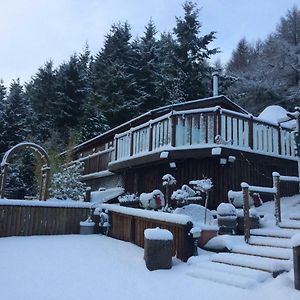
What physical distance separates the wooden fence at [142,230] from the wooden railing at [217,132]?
2.62 m

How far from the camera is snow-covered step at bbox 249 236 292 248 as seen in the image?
7241 millimetres

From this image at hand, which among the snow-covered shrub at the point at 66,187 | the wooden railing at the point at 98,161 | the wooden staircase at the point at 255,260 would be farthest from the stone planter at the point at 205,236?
the snow-covered shrub at the point at 66,187

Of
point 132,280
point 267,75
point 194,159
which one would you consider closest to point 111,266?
point 132,280

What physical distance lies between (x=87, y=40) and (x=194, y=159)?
1349 inches

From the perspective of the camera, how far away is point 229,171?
11289mm

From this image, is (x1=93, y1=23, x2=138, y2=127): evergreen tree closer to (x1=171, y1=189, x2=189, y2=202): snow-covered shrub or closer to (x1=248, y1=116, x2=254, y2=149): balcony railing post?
(x1=248, y1=116, x2=254, y2=149): balcony railing post

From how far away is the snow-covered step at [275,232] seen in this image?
7725 millimetres

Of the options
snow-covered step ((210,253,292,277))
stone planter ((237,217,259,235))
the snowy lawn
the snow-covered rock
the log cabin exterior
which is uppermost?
the log cabin exterior

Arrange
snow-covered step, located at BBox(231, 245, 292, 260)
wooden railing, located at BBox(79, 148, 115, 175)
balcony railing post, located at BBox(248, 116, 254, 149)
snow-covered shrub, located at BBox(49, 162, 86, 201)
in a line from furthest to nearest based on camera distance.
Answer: wooden railing, located at BBox(79, 148, 115, 175) → snow-covered shrub, located at BBox(49, 162, 86, 201) → balcony railing post, located at BBox(248, 116, 254, 149) → snow-covered step, located at BBox(231, 245, 292, 260)

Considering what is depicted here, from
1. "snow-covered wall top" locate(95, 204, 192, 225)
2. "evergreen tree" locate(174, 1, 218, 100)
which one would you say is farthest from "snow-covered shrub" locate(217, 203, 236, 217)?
"evergreen tree" locate(174, 1, 218, 100)

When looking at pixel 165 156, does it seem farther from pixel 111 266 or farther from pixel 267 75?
pixel 267 75

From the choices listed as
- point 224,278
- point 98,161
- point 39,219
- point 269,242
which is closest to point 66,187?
point 98,161

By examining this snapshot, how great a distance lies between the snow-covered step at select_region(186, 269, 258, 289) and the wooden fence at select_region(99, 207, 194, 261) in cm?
92

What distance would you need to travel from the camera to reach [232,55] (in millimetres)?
39844
